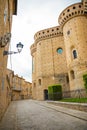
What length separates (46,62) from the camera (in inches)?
1126

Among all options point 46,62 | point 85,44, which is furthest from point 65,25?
point 46,62

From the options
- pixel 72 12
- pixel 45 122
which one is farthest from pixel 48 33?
pixel 45 122

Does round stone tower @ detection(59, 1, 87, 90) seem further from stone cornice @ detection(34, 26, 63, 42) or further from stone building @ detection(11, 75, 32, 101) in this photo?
stone building @ detection(11, 75, 32, 101)

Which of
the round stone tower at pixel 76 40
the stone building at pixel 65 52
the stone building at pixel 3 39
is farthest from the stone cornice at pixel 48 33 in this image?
the stone building at pixel 3 39

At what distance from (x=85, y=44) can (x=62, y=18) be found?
739 cm

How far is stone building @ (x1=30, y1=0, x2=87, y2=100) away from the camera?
20828mm

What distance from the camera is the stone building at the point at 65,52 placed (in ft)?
68.3

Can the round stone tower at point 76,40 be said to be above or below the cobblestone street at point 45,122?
above

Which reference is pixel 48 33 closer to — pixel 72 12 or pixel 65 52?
pixel 65 52

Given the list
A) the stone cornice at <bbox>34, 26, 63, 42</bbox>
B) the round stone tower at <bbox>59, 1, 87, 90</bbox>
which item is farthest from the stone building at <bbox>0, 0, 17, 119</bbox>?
the stone cornice at <bbox>34, 26, 63, 42</bbox>

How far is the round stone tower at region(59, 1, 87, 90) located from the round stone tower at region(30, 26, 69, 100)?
456 cm

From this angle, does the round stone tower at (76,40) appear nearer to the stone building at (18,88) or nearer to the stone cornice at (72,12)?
the stone cornice at (72,12)

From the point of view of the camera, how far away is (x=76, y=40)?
21.6 m

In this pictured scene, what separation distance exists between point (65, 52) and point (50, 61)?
403 cm
